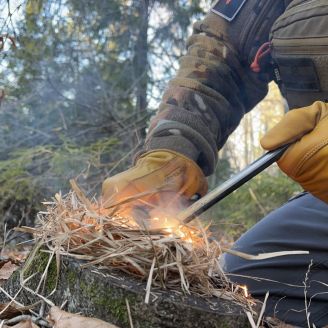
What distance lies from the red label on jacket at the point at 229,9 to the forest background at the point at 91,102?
217 centimetres

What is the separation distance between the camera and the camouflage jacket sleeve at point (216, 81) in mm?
2352

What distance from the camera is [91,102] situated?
5867 millimetres

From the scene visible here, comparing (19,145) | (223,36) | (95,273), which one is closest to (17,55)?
(19,145)

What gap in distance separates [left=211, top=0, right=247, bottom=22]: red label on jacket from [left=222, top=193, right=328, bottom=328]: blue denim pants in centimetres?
103

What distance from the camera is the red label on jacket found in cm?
255

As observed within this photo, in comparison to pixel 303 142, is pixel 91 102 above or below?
above

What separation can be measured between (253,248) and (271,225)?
0.16 metres

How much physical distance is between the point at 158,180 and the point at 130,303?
84 cm

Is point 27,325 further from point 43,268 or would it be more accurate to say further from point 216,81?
point 216,81

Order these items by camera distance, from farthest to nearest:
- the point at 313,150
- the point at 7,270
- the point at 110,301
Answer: the point at 7,270 < the point at 313,150 < the point at 110,301

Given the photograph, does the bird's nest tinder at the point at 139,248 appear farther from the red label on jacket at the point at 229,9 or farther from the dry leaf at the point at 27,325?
the red label on jacket at the point at 229,9

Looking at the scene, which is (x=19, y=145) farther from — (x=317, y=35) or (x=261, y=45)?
(x=317, y=35)

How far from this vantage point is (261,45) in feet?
8.45

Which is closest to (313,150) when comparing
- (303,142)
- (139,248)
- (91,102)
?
(303,142)
